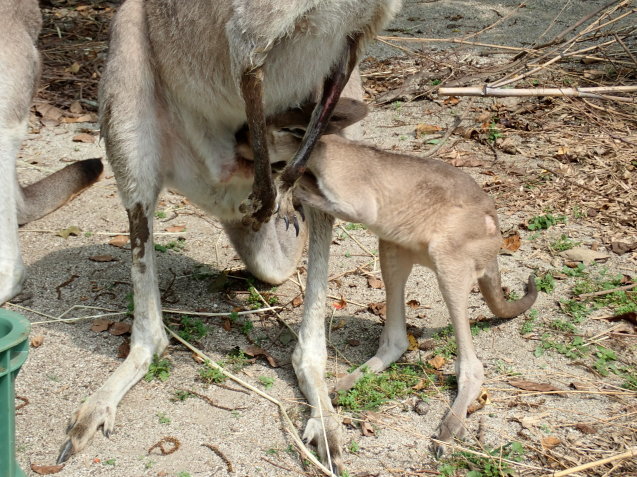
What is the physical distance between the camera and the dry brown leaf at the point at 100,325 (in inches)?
179

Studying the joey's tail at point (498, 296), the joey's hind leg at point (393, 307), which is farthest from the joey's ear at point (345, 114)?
the joey's tail at point (498, 296)

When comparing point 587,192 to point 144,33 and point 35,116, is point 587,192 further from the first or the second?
point 35,116

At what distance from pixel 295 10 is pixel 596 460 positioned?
2.15 meters

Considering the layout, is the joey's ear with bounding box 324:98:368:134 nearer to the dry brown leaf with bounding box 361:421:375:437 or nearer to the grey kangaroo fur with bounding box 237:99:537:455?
the grey kangaroo fur with bounding box 237:99:537:455

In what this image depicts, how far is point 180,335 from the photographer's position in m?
4.51

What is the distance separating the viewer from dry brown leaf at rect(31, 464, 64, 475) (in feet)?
11.2

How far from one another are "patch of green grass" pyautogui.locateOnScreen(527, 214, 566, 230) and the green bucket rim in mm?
3527

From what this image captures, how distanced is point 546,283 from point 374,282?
975mm

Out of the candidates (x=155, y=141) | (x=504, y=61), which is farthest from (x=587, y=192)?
(x=155, y=141)

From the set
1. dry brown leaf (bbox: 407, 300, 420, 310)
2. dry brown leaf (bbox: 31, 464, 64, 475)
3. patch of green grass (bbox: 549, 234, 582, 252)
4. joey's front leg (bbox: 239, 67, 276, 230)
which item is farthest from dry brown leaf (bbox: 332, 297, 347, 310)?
dry brown leaf (bbox: 31, 464, 64, 475)

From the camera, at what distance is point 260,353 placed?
4332 mm

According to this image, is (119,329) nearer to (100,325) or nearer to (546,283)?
(100,325)

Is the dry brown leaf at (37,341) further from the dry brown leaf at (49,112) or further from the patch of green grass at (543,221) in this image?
the dry brown leaf at (49,112)

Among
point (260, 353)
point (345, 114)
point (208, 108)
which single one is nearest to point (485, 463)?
point (260, 353)
